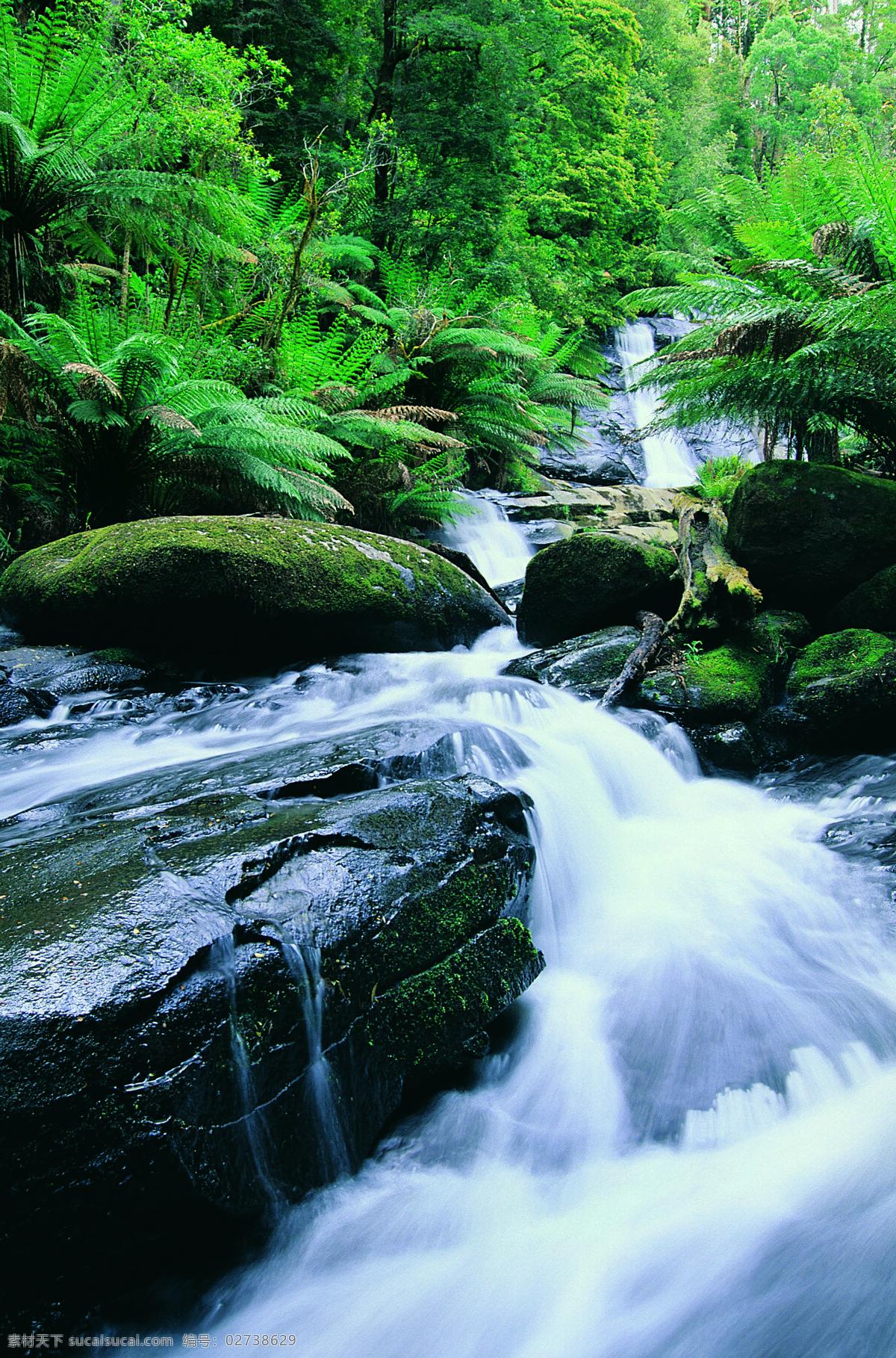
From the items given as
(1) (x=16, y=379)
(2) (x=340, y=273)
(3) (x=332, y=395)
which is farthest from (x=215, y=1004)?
(2) (x=340, y=273)

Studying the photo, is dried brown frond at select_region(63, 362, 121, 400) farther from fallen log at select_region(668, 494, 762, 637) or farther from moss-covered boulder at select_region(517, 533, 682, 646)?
fallen log at select_region(668, 494, 762, 637)

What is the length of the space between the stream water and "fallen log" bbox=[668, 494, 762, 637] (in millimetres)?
1222

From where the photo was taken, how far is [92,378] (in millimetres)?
4473

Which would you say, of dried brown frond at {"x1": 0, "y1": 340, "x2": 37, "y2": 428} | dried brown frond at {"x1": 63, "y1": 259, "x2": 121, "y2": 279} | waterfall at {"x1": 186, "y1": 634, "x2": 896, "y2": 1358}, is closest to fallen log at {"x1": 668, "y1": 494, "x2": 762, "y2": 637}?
waterfall at {"x1": 186, "y1": 634, "x2": 896, "y2": 1358}

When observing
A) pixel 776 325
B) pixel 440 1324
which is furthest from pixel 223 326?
pixel 440 1324

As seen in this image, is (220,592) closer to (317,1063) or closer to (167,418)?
(167,418)

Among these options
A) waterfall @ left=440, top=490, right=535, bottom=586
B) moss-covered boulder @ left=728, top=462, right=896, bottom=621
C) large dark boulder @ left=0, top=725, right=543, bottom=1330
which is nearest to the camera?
large dark boulder @ left=0, top=725, right=543, bottom=1330

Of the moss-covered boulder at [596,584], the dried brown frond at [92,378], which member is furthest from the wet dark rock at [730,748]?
the dried brown frond at [92,378]

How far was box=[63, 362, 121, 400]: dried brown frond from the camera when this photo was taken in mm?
4199

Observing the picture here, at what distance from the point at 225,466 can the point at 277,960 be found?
167 inches

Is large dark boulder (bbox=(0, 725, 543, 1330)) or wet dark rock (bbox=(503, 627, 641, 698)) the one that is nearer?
large dark boulder (bbox=(0, 725, 543, 1330))

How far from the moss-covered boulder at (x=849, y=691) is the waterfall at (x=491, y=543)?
393 centimetres

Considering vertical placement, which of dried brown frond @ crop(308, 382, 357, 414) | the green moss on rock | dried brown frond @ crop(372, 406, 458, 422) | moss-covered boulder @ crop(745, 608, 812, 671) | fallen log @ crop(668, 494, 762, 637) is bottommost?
the green moss on rock

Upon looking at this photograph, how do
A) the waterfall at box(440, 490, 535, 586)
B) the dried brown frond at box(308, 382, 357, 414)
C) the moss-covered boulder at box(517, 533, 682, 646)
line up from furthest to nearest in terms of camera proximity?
the waterfall at box(440, 490, 535, 586) < the dried brown frond at box(308, 382, 357, 414) < the moss-covered boulder at box(517, 533, 682, 646)
